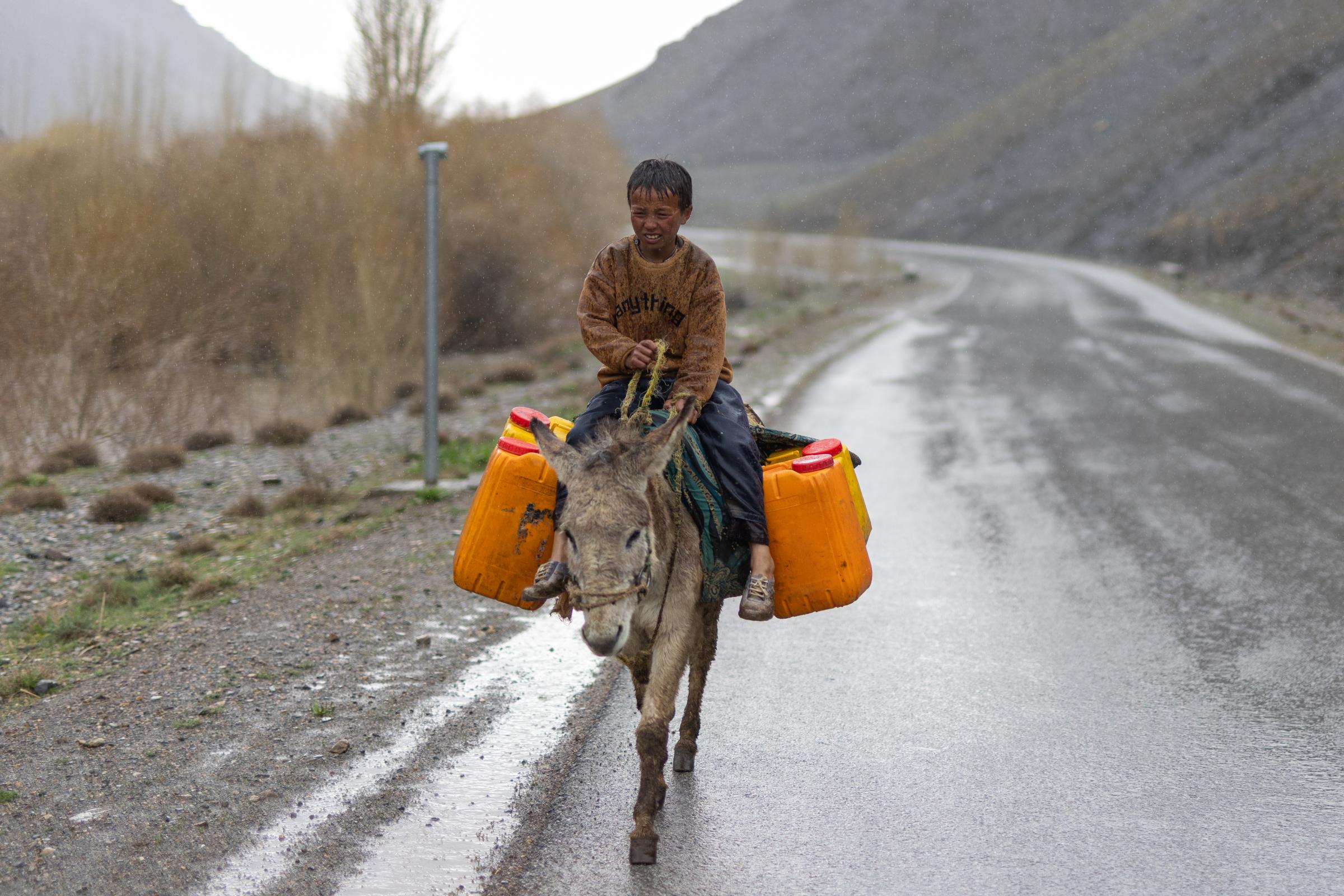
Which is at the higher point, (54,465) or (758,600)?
(758,600)

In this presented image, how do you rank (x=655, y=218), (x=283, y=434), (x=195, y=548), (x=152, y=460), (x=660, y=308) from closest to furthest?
(x=655, y=218) < (x=660, y=308) < (x=195, y=548) < (x=152, y=460) < (x=283, y=434)

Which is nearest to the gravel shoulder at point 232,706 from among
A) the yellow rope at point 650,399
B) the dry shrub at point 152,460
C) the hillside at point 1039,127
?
the yellow rope at point 650,399

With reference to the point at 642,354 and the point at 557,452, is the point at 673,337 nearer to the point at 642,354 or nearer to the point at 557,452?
the point at 642,354

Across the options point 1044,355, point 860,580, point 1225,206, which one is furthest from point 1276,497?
point 1225,206

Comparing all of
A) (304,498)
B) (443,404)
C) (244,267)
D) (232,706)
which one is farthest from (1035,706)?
(244,267)

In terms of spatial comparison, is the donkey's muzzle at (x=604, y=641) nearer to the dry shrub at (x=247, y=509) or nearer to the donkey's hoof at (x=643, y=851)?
the donkey's hoof at (x=643, y=851)

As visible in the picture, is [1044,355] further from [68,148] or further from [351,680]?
[351,680]

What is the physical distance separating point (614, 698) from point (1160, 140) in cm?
6640

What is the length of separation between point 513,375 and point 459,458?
831 centimetres

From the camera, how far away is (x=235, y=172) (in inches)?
733

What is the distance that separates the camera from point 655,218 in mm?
4469

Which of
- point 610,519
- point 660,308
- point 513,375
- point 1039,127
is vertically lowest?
point 513,375

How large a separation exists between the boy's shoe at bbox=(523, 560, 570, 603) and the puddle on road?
86 centimetres

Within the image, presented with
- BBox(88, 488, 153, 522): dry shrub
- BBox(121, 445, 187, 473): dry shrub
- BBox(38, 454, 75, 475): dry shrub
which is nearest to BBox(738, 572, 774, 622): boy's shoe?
BBox(88, 488, 153, 522): dry shrub
